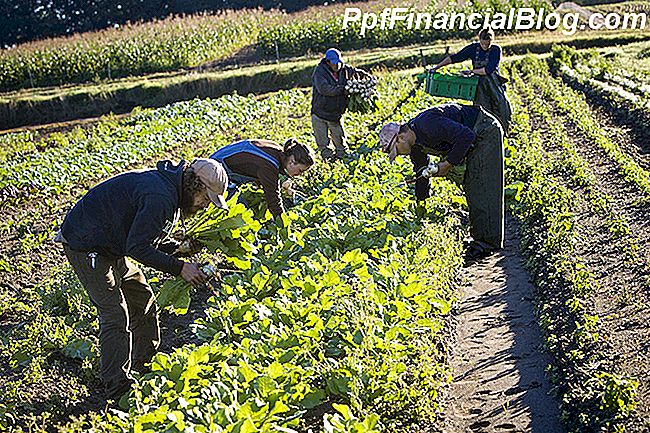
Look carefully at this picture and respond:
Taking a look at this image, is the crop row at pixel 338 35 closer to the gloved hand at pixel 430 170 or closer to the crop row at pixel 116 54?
the crop row at pixel 116 54

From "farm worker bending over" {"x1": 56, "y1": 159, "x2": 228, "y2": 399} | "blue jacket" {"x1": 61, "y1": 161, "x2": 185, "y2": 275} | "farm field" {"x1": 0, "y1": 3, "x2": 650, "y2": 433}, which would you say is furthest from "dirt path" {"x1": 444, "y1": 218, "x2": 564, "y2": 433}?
"blue jacket" {"x1": 61, "y1": 161, "x2": 185, "y2": 275}

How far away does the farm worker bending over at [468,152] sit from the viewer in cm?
609

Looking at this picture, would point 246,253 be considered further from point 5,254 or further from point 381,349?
point 5,254

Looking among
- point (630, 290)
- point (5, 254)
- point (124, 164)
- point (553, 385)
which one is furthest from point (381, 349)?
point (124, 164)

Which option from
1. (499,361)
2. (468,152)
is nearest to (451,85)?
(468,152)

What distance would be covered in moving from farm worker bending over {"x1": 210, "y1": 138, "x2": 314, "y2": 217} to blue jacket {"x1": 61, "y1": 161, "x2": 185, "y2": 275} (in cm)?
150

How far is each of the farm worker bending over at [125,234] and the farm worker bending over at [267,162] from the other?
1.25 meters

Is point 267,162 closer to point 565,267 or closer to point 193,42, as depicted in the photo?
point 565,267

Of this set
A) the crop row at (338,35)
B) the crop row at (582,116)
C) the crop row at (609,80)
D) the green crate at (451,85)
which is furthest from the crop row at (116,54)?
the green crate at (451,85)

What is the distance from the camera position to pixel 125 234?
14.0 feet

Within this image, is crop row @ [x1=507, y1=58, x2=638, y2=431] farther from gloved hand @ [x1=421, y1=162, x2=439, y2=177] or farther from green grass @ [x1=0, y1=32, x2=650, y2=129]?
green grass @ [x1=0, y1=32, x2=650, y2=129]

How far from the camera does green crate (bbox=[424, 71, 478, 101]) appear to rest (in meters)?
9.49

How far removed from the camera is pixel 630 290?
5434 mm

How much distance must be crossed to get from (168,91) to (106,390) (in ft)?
58.4
